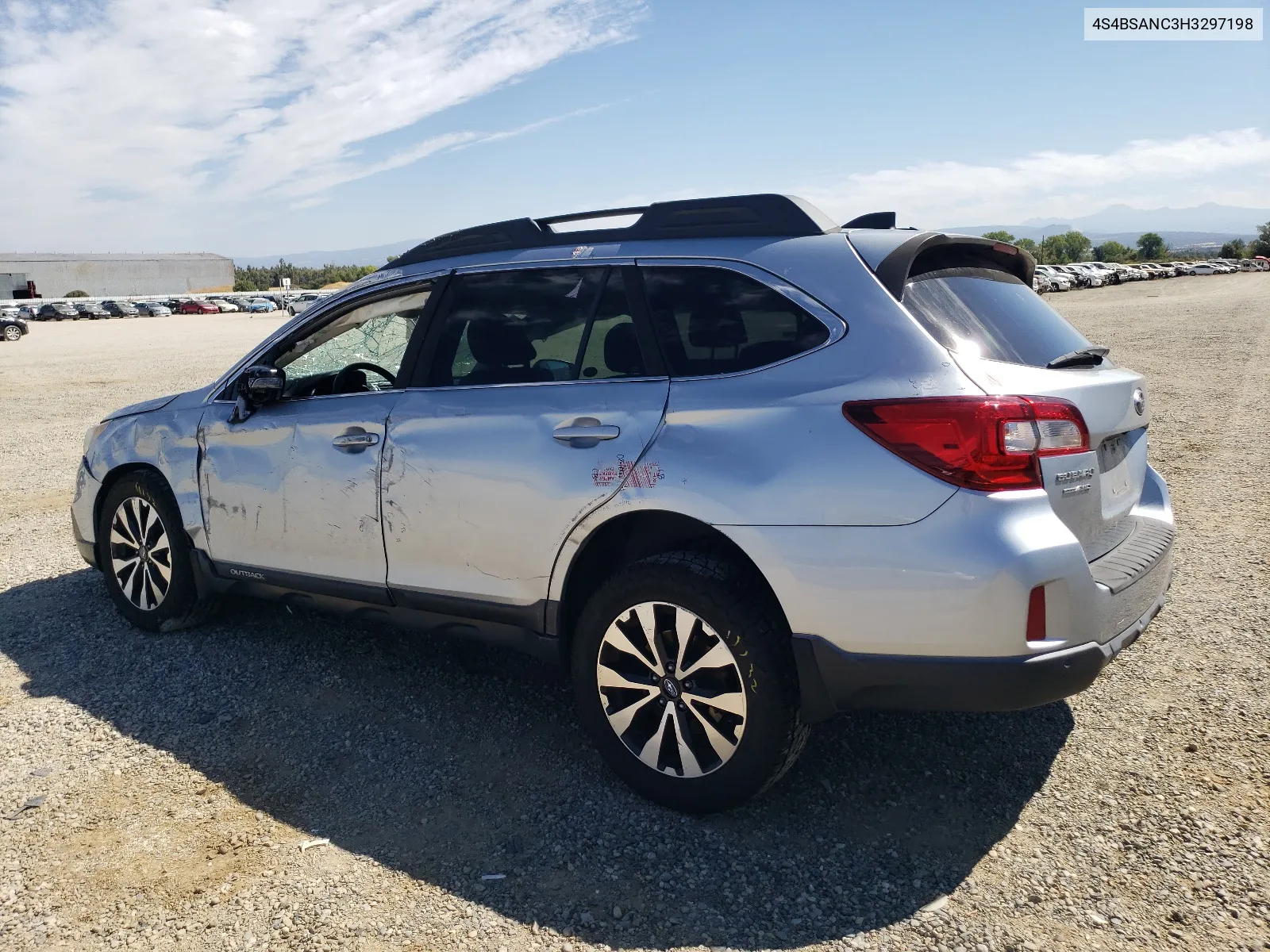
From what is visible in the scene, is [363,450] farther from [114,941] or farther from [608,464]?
[114,941]

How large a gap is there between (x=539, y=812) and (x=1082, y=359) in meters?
2.38

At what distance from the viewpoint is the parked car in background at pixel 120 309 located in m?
72.9

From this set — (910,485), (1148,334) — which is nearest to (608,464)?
(910,485)

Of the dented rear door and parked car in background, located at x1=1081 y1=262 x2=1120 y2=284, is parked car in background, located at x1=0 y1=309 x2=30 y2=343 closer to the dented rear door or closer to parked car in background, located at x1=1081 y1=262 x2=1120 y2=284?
the dented rear door

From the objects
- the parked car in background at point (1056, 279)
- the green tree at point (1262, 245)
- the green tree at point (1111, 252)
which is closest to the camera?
the parked car in background at point (1056, 279)

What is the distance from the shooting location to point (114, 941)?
2.62 m

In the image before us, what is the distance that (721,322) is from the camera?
3092mm

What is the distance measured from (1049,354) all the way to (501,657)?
2753mm

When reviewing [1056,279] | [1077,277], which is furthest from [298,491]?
[1077,277]

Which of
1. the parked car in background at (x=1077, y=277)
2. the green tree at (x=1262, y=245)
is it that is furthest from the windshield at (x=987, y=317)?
the green tree at (x=1262, y=245)

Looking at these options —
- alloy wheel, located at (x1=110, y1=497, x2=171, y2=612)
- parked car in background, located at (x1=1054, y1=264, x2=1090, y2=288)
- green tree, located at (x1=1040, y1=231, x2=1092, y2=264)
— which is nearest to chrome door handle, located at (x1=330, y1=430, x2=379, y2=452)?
alloy wheel, located at (x1=110, y1=497, x2=171, y2=612)

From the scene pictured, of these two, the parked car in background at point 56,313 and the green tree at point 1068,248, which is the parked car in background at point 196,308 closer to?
the parked car in background at point 56,313

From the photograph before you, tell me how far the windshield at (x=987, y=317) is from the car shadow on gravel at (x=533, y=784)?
1506 millimetres

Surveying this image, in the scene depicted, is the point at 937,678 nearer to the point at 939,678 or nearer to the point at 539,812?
the point at 939,678
